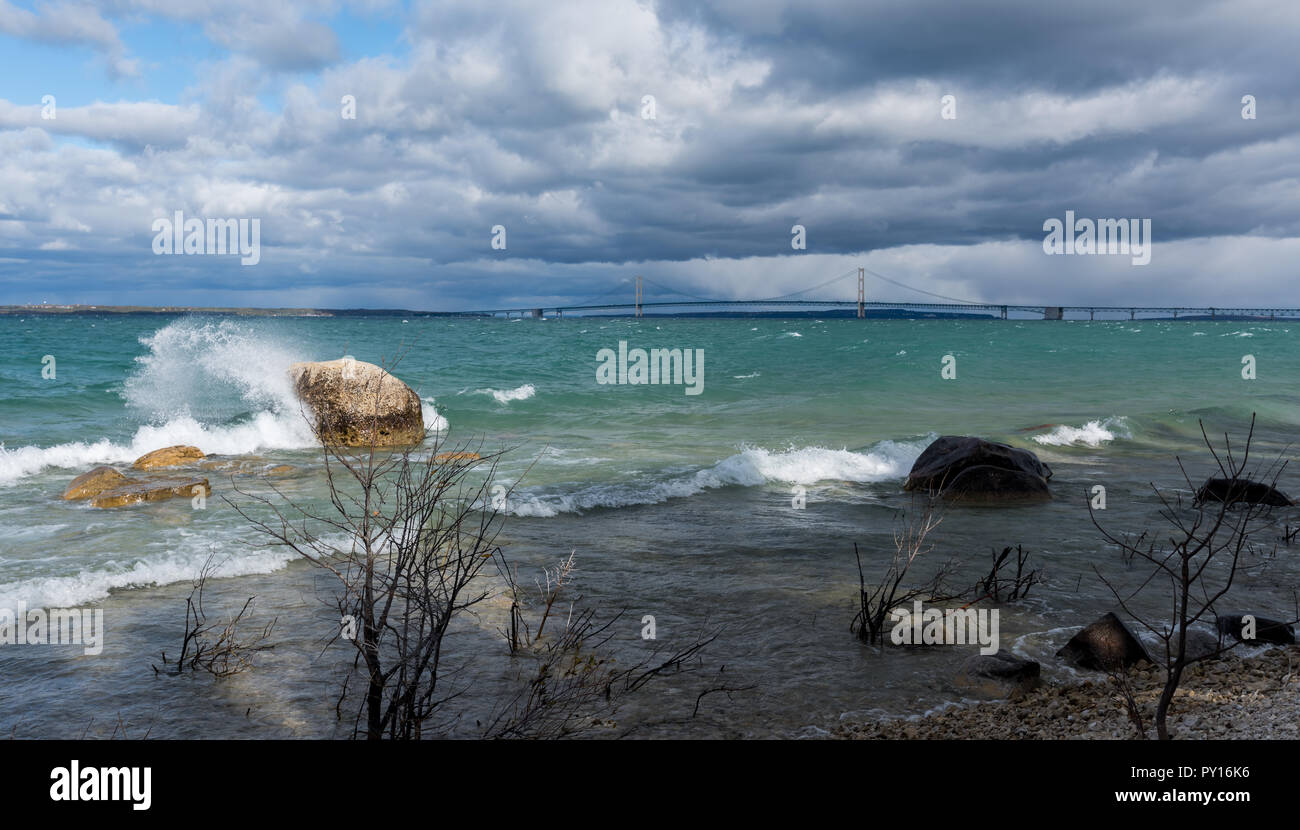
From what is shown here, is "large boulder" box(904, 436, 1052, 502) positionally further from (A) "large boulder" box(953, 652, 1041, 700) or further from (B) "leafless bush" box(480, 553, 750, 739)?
(B) "leafless bush" box(480, 553, 750, 739)

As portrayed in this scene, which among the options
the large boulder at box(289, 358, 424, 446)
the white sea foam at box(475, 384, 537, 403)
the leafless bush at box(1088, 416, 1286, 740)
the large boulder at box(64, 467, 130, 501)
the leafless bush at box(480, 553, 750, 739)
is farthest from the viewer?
the white sea foam at box(475, 384, 537, 403)

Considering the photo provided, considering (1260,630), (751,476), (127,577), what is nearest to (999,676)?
(1260,630)

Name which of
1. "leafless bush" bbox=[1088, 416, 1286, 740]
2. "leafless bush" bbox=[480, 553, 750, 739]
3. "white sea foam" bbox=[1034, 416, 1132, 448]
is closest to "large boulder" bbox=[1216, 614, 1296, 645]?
"leafless bush" bbox=[1088, 416, 1286, 740]

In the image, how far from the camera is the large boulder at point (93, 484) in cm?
1025

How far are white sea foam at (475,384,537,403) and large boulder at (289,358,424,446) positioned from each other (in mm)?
7470

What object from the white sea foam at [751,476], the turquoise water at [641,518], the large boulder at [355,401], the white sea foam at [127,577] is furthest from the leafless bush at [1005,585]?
the large boulder at [355,401]

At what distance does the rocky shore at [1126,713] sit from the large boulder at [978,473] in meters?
5.22

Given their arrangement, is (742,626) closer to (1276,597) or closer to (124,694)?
(124,694)

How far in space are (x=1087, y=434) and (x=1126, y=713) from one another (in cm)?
1439

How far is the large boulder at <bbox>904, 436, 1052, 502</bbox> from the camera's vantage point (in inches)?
414

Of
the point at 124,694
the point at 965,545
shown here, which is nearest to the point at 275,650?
the point at 124,694
